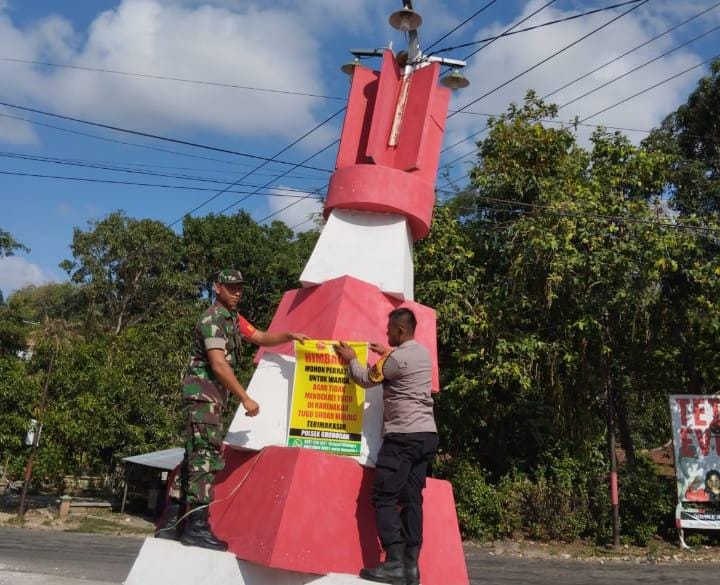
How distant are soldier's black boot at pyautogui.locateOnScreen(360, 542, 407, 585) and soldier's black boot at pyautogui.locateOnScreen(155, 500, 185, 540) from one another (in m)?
1.12

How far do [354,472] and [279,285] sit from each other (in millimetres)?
20765

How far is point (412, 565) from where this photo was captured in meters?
3.61

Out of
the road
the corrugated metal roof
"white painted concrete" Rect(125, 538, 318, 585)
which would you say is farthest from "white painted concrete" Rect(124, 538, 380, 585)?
the corrugated metal roof

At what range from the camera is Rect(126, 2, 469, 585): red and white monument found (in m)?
3.74

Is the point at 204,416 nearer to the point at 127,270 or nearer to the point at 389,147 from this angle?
the point at 389,147

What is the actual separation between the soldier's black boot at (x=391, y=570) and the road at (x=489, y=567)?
4680mm

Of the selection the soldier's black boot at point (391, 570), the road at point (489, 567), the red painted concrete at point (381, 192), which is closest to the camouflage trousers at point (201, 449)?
the soldier's black boot at point (391, 570)

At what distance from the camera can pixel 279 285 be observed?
24.5 metres

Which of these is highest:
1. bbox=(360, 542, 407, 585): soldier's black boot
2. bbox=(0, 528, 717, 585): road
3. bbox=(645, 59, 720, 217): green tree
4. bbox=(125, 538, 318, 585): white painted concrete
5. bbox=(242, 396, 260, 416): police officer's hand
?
bbox=(645, 59, 720, 217): green tree

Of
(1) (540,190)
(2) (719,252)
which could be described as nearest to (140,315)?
(1) (540,190)

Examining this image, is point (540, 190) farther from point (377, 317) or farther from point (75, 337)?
point (75, 337)

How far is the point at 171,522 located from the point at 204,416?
0.68 metres

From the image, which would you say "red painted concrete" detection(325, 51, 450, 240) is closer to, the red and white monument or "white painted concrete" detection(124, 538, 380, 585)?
the red and white monument

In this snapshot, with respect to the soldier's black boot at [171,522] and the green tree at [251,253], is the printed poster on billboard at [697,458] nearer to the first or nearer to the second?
the soldier's black boot at [171,522]
